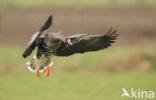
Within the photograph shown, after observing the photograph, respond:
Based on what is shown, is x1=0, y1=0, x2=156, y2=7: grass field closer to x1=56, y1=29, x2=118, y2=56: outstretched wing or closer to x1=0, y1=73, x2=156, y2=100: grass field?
x1=0, y1=73, x2=156, y2=100: grass field

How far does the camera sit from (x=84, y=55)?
51.7ft

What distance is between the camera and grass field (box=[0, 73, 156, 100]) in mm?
12180

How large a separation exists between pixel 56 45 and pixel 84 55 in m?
7.84

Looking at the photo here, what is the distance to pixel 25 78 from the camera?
14180 millimetres

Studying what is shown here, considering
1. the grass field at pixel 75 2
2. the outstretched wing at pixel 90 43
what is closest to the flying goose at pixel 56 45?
the outstretched wing at pixel 90 43

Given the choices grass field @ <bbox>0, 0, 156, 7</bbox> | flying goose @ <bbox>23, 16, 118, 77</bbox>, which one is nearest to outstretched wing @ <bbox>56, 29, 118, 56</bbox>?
flying goose @ <bbox>23, 16, 118, 77</bbox>

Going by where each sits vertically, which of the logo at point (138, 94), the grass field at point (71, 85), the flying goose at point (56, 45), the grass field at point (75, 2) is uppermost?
the grass field at point (75, 2)

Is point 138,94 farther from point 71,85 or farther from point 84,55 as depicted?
point 84,55

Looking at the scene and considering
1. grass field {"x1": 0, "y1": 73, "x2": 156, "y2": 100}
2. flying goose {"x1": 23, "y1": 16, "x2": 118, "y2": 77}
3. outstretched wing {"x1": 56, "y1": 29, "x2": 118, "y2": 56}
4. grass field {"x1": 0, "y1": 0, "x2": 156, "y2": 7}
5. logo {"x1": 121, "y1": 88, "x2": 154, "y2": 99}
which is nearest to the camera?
flying goose {"x1": 23, "y1": 16, "x2": 118, "y2": 77}

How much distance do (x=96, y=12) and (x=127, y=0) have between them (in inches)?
163

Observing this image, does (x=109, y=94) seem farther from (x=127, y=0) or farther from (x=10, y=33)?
(x=127, y=0)

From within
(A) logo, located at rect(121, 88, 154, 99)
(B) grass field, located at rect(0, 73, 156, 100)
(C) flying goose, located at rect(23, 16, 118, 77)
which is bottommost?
(A) logo, located at rect(121, 88, 154, 99)

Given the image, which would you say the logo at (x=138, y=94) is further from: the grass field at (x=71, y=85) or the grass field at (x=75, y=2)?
the grass field at (x=75, y=2)

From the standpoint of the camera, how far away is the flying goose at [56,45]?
25.4 ft
